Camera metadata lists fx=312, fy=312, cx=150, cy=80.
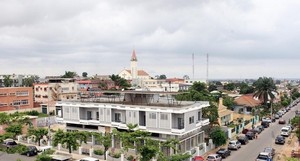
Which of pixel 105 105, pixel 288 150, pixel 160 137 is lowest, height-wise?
pixel 288 150

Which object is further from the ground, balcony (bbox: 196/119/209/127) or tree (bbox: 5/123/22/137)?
balcony (bbox: 196/119/209/127)

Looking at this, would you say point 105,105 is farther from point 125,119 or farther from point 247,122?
point 247,122

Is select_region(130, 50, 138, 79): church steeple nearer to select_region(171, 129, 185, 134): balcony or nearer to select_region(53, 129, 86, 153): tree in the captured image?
select_region(53, 129, 86, 153): tree

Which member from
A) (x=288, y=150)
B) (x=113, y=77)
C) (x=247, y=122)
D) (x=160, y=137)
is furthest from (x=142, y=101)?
(x=113, y=77)

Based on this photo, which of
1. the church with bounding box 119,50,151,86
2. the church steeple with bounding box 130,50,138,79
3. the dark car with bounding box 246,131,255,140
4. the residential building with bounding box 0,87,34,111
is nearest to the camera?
the dark car with bounding box 246,131,255,140

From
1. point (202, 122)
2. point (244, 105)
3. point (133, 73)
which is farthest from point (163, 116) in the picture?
point (133, 73)

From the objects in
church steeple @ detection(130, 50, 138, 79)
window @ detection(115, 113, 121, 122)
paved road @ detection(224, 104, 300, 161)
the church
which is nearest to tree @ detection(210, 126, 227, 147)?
paved road @ detection(224, 104, 300, 161)
